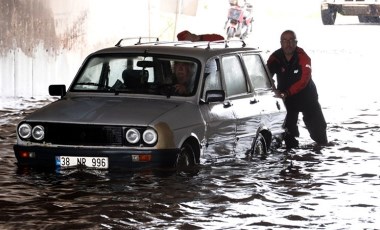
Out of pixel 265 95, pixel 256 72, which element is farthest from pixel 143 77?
pixel 265 95

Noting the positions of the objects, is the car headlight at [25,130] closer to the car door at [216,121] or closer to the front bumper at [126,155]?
the front bumper at [126,155]

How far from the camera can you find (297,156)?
1265cm

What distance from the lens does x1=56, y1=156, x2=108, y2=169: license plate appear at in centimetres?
973

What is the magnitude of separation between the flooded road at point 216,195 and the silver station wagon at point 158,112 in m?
0.21

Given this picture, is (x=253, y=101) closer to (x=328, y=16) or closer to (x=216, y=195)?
(x=216, y=195)

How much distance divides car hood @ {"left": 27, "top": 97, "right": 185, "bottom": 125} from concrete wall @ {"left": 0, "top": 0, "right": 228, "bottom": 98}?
9384 millimetres

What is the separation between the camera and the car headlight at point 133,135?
9.69m

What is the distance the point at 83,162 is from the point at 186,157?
3.25ft

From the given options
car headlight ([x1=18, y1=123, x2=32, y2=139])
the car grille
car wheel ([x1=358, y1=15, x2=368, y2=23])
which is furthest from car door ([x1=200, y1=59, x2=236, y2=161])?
car wheel ([x1=358, y1=15, x2=368, y2=23])

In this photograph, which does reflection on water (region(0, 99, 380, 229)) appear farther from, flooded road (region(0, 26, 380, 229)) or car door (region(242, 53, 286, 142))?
car door (region(242, 53, 286, 142))

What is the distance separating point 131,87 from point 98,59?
2.24ft

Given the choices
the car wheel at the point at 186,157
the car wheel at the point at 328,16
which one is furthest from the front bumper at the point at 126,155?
the car wheel at the point at 328,16

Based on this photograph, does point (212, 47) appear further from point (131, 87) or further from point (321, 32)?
point (321, 32)

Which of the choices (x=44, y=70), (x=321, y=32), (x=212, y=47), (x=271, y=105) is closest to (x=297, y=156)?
(x=271, y=105)
